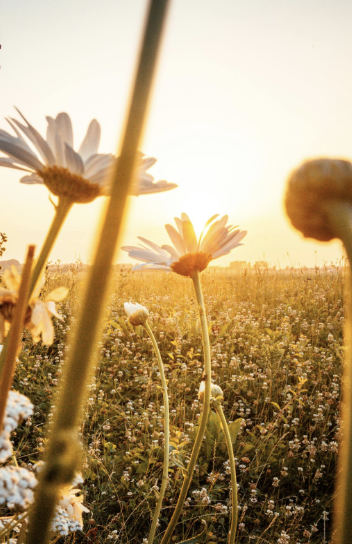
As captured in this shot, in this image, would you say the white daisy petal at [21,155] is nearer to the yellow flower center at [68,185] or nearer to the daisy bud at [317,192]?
the yellow flower center at [68,185]

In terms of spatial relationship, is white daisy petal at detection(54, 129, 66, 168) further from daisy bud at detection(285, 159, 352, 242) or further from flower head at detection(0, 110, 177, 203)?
daisy bud at detection(285, 159, 352, 242)

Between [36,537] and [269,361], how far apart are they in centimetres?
240

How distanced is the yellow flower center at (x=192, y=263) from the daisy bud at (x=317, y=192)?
575mm

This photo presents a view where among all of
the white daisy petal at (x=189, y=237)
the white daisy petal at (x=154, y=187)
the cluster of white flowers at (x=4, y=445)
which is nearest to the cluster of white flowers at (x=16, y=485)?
the cluster of white flowers at (x=4, y=445)

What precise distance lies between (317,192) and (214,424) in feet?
5.90

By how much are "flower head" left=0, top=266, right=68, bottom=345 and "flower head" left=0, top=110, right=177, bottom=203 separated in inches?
3.2

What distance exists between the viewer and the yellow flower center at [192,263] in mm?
793

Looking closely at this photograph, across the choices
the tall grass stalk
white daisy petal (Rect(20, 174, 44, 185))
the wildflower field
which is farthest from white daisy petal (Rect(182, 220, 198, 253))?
the tall grass stalk

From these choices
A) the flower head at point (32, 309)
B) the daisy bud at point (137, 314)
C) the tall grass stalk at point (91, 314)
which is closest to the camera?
the tall grass stalk at point (91, 314)

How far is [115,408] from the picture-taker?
205 centimetres

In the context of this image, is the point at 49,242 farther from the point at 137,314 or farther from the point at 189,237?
the point at 137,314

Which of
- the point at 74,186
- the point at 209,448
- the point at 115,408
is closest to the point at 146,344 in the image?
the point at 115,408

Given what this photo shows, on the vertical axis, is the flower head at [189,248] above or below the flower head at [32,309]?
above

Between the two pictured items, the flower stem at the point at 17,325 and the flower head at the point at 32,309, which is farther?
the flower head at the point at 32,309
